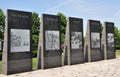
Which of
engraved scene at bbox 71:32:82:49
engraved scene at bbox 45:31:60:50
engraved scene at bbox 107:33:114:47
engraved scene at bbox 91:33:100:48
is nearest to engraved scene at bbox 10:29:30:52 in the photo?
engraved scene at bbox 45:31:60:50

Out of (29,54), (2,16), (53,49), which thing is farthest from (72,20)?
(2,16)

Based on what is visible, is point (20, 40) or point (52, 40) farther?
point (52, 40)

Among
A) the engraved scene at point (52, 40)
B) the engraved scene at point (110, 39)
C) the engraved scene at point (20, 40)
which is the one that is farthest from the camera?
the engraved scene at point (110, 39)

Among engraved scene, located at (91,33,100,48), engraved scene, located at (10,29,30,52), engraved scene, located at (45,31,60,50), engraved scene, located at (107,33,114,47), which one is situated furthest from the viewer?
engraved scene, located at (107,33,114,47)

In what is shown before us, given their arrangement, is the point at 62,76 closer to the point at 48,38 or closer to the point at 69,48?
the point at 48,38

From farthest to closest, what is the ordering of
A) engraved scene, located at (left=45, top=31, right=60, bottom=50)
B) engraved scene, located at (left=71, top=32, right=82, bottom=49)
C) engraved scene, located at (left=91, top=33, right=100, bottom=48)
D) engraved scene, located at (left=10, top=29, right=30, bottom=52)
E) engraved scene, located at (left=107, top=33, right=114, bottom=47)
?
1. engraved scene, located at (left=107, top=33, right=114, bottom=47)
2. engraved scene, located at (left=91, top=33, right=100, bottom=48)
3. engraved scene, located at (left=71, top=32, right=82, bottom=49)
4. engraved scene, located at (left=45, top=31, right=60, bottom=50)
5. engraved scene, located at (left=10, top=29, right=30, bottom=52)

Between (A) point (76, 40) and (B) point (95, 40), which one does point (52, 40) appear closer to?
(A) point (76, 40)

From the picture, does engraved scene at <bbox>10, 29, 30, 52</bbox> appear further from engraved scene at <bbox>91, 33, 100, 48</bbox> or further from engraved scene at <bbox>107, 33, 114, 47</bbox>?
engraved scene at <bbox>107, 33, 114, 47</bbox>

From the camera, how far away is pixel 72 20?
73.3 ft

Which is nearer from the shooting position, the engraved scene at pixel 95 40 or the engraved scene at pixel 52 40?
the engraved scene at pixel 52 40

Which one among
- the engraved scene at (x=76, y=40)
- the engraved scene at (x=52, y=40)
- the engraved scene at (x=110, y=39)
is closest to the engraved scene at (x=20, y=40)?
the engraved scene at (x=52, y=40)

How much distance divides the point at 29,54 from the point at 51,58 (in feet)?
8.42

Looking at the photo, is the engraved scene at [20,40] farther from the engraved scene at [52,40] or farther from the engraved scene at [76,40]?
the engraved scene at [76,40]

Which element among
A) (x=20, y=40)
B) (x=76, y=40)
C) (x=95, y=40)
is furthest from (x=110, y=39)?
(x=20, y=40)
